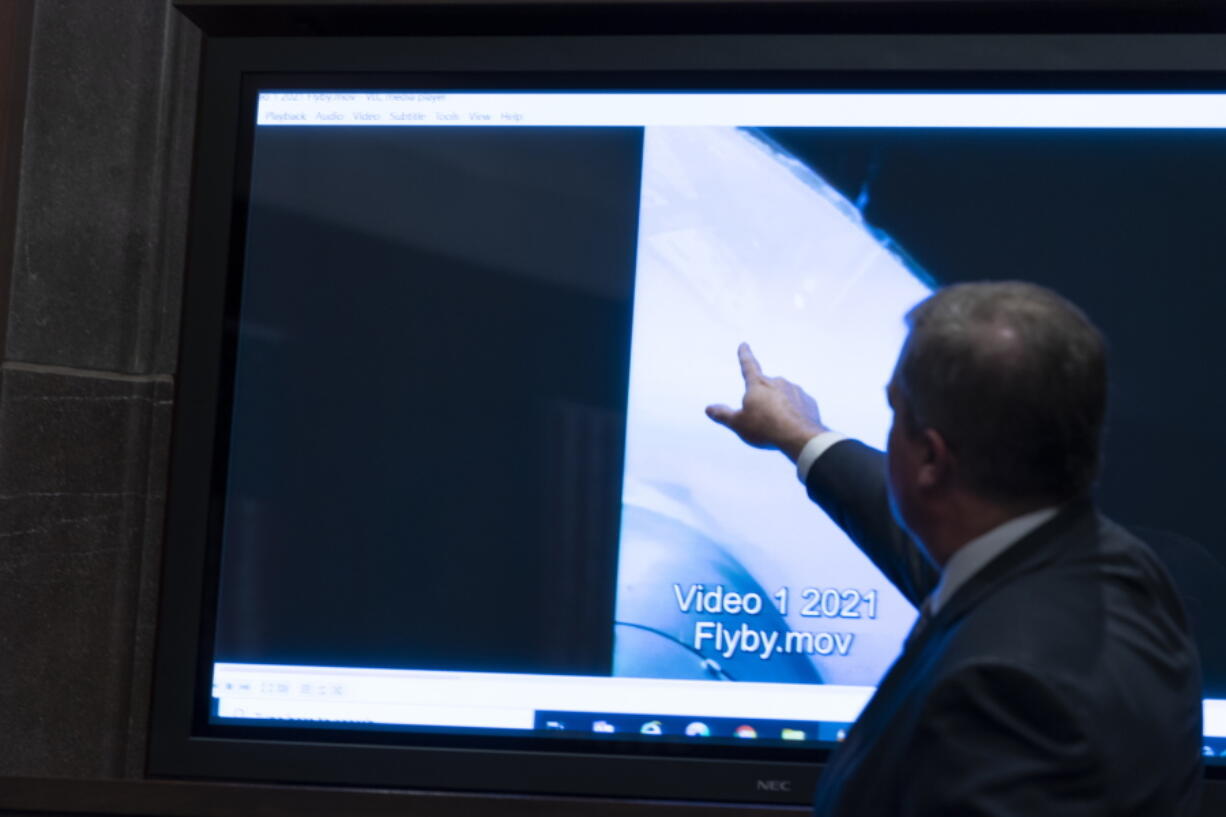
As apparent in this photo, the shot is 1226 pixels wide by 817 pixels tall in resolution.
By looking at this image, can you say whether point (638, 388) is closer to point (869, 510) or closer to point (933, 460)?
point (869, 510)

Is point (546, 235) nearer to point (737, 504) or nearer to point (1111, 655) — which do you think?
point (737, 504)

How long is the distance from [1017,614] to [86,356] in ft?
5.25

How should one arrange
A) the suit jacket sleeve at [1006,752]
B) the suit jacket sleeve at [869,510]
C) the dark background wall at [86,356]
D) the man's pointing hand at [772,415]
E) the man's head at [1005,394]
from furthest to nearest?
the dark background wall at [86,356] < the man's pointing hand at [772,415] < the suit jacket sleeve at [869,510] < the man's head at [1005,394] < the suit jacket sleeve at [1006,752]

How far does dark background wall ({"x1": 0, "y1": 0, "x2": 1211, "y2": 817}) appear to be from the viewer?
2.18 m

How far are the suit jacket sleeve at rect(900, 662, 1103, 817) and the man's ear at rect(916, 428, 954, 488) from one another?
0.22m

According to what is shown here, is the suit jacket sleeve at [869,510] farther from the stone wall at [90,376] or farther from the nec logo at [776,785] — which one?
the stone wall at [90,376]

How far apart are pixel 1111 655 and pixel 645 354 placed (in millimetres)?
1008

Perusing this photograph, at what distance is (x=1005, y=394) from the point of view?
1.23 meters

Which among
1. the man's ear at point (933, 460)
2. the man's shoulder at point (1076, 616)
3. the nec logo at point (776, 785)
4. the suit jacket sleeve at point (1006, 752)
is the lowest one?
the nec logo at point (776, 785)

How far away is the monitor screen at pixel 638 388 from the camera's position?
2020mm

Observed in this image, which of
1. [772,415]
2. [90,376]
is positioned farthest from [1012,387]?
[90,376]

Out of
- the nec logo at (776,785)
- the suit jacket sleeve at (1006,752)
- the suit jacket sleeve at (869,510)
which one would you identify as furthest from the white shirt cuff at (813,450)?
the suit jacket sleeve at (1006,752)

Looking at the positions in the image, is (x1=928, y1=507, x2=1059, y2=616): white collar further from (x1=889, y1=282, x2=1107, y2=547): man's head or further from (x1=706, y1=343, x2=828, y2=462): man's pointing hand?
(x1=706, y1=343, x2=828, y2=462): man's pointing hand

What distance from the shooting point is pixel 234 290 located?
213 cm
